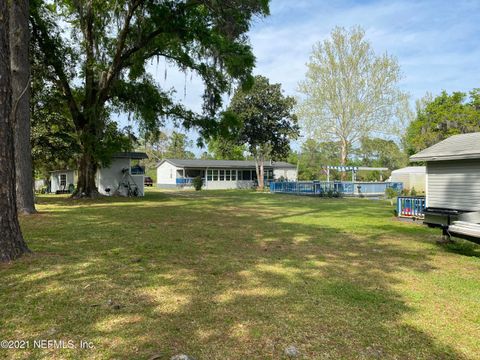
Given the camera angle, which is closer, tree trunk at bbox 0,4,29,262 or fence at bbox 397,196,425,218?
tree trunk at bbox 0,4,29,262

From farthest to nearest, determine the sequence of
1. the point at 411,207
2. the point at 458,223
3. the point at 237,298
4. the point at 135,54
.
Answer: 1. the point at 135,54
2. the point at 411,207
3. the point at 458,223
4. the point at 237,298

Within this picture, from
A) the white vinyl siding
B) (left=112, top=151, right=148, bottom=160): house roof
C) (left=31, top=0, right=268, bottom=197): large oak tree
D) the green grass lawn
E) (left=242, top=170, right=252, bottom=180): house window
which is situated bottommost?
the green grass lawn

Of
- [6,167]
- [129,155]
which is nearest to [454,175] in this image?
[6,167]

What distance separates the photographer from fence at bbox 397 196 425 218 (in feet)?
38.6

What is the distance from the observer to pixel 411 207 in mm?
11961

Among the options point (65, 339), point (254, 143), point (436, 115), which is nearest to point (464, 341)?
point (65, 339)

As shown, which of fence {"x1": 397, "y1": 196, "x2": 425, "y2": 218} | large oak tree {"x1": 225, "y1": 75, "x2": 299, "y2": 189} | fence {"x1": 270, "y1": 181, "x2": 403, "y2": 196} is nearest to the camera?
fence {"x1": 397, "y1": 196, "x2": 425, "y2": 218}

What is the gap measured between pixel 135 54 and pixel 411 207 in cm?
1465

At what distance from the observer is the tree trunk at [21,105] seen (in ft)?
33.5

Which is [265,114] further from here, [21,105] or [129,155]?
[21,105]

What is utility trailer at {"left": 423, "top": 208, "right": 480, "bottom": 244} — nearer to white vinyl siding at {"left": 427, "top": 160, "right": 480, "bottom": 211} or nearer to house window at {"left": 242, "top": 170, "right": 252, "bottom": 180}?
white vinyl siding at {"left": 427, "top": 160, "right": 480, "bottom": 211}

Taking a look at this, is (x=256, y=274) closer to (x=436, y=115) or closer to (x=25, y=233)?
(x=25, y=233)

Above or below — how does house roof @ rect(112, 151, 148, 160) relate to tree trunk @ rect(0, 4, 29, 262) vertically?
above

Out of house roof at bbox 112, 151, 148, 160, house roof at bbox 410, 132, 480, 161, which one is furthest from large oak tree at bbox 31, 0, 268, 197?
house roof at bbox 410, 132, 480, 161
